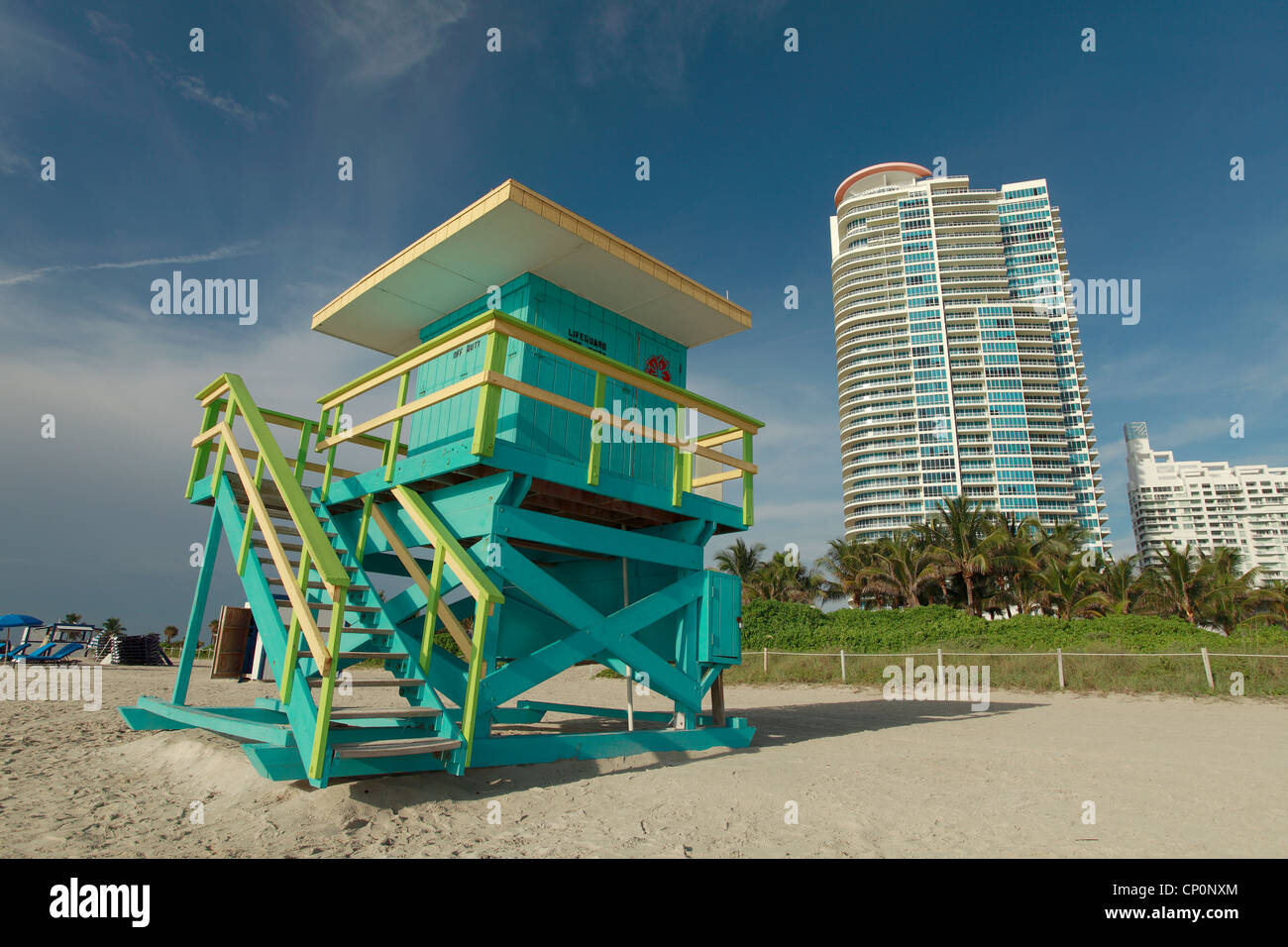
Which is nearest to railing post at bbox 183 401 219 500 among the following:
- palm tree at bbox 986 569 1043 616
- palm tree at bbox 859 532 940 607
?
palm tree at bbox 859 532 940 607

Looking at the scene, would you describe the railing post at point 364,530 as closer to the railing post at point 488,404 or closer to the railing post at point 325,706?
the railing post at point 488,404

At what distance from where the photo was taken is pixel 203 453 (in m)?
7.91

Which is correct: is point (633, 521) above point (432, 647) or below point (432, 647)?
above

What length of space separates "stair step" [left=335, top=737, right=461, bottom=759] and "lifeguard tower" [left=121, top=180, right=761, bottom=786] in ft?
0.06

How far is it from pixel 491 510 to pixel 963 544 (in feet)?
140

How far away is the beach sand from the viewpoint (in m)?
4.21

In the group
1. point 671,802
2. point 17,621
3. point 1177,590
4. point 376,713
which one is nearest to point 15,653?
point 17,621

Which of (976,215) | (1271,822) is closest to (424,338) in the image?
(1271,822)

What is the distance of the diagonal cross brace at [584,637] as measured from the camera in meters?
6.10

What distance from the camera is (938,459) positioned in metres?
112

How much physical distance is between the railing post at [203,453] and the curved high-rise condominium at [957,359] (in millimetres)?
111477
